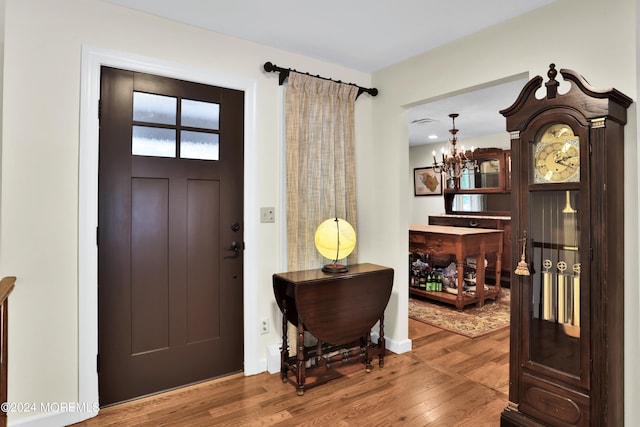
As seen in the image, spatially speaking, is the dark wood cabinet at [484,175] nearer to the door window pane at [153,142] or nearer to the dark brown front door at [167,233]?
the dark brown front door at [167,233]

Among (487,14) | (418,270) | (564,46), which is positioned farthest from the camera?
(418,270)

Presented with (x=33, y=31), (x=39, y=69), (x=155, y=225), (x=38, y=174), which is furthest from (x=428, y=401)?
(x=33, y=31)

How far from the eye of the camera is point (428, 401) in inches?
90.1

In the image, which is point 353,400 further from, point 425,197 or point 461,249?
point 425,197

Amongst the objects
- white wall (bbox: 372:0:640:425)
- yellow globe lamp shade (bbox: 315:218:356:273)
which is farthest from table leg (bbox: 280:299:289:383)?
white wall (bbox: 372:0:640:425)

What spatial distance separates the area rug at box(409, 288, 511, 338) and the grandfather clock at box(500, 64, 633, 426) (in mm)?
1644

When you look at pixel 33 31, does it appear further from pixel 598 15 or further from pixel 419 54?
pixel 598 15

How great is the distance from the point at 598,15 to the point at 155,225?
2.74 meters

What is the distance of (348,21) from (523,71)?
Answer: 111 cm

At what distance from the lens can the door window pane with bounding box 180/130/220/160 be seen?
2.42 metres

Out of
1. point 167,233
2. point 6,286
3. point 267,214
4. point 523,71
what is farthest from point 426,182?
point 6,286

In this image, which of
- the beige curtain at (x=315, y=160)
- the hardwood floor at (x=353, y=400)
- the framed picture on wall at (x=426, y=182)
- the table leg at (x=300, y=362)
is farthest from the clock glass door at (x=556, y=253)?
the framed picture on wall at (x=426, y=182)

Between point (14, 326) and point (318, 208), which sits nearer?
point (14, 326)

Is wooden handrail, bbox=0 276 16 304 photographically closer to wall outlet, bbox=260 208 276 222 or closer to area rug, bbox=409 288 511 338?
wall outlet, bbox=260 208 276 222
